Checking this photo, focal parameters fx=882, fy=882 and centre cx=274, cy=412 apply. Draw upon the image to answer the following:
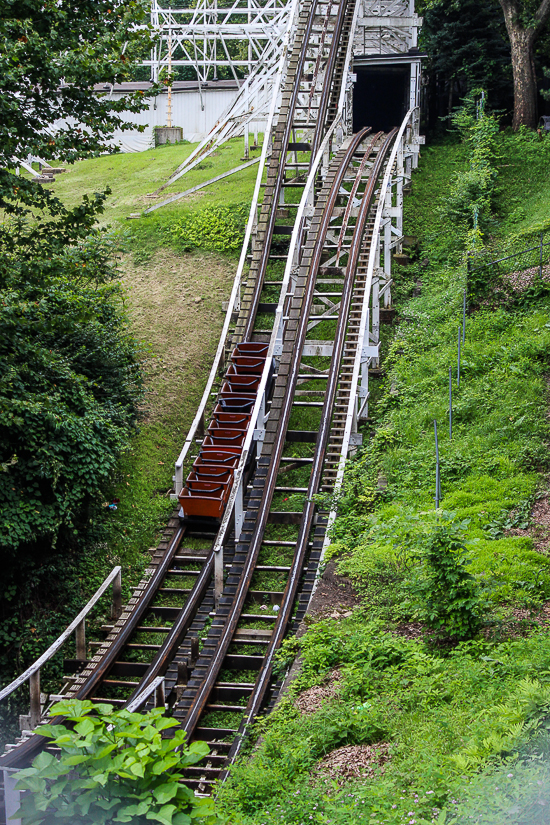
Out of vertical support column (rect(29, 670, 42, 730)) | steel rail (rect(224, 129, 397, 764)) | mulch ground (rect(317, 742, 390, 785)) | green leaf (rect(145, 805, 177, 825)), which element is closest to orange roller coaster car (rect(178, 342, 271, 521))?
steel rail (rect(224, 129, 397, 764))

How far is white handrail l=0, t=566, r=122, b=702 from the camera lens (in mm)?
9312

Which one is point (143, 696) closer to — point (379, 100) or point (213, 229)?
point (213, 229)

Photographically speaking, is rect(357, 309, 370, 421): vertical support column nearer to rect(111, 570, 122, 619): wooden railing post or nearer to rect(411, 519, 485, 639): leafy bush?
rect(111, 570, 122, 619): wooden railing post

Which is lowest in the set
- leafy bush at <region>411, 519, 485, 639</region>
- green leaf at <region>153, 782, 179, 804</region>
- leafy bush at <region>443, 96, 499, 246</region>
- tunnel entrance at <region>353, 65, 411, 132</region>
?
leafy bush at <region>411, 519, 485, 639</region>

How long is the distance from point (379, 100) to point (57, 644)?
84.3 ft

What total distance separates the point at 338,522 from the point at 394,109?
23.4 metres

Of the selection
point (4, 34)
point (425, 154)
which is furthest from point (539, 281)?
point (425, 154)

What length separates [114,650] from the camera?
11516 millimetres

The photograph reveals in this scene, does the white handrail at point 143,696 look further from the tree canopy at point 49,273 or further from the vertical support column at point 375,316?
the vertical support column at point 375,316

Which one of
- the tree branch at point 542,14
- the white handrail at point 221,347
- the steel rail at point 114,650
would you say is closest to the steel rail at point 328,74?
the white handrail at point 221,347

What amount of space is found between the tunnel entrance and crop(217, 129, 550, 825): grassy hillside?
16.6m

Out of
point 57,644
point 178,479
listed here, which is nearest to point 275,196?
point 178,479

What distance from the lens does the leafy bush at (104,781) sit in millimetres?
4805

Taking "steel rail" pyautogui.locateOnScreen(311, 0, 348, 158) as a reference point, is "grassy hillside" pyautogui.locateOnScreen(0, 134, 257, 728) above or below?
below
